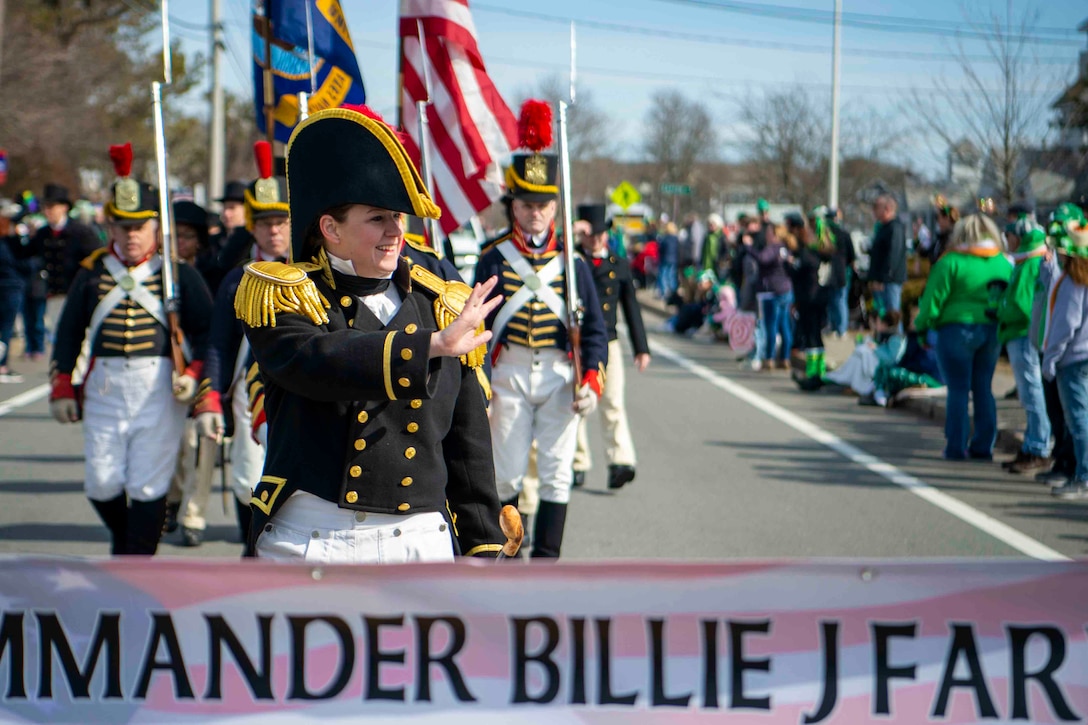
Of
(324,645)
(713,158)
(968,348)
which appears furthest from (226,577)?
(713,158)

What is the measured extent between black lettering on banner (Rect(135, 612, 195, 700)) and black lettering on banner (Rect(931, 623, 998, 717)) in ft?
4.97

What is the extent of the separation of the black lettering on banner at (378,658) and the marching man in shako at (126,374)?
380 cm

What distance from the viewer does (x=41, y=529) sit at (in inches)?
332

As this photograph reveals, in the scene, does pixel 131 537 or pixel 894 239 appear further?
pixel 894 239

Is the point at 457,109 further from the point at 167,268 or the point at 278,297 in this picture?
the point at 278,297

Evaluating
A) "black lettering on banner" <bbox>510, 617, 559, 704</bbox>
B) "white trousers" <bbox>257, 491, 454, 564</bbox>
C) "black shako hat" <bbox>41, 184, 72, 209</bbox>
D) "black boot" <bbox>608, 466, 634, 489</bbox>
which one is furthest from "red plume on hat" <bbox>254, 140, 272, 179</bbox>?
"black shako hat" <bbox>41, 184, 72, 209</bbox>

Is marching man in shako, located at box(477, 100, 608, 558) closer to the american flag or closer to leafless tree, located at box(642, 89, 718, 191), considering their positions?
the american flag

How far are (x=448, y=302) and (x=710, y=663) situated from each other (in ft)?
3.88

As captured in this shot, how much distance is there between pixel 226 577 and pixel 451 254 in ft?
19.5

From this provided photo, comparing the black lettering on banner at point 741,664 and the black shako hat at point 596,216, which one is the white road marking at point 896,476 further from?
the black shako hat at point 596,216

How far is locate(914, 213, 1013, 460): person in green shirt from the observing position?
11.0 meters

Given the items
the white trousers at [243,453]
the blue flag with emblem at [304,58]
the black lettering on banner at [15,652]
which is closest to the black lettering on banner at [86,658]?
the black lettering on banner at [15,652]

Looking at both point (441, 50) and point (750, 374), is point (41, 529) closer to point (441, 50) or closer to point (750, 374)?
point (441, 50)

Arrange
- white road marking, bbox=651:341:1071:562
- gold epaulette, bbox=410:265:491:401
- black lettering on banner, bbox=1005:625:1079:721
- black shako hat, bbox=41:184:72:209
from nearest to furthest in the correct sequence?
black lettering on banner, bbox=1005:625:1079:721, gold epaulette, bbox=410:265:491:401, white road marking, bbox=651:341:1071:562, black shako hat, bbox=41:184:72:209
